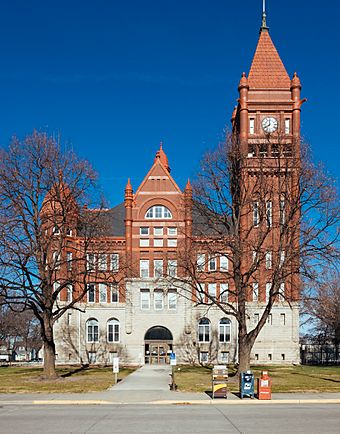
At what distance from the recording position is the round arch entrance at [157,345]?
5341 centimetres

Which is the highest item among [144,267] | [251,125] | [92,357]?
[251,125]

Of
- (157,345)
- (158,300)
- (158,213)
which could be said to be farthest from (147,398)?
(158,213)

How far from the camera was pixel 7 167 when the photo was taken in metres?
34.8

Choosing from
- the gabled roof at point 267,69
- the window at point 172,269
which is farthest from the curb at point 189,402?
the gabled roof at point 267,69

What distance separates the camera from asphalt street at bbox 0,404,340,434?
16.4 metres

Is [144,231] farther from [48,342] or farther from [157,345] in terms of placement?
[48,342]

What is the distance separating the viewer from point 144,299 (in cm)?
5450

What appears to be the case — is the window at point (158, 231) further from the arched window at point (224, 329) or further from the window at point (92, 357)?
the window at point (92, 357)

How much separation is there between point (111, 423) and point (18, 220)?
18908 mm

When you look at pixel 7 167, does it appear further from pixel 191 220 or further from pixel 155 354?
pixel 155 354

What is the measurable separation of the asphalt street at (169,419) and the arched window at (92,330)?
31.9 meters

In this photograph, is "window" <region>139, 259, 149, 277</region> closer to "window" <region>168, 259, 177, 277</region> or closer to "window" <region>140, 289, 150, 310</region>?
"window" <region>140, 289, 150, 310</region>

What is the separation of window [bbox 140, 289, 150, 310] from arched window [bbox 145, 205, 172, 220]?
7.22m

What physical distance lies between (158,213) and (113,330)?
39.8ft
